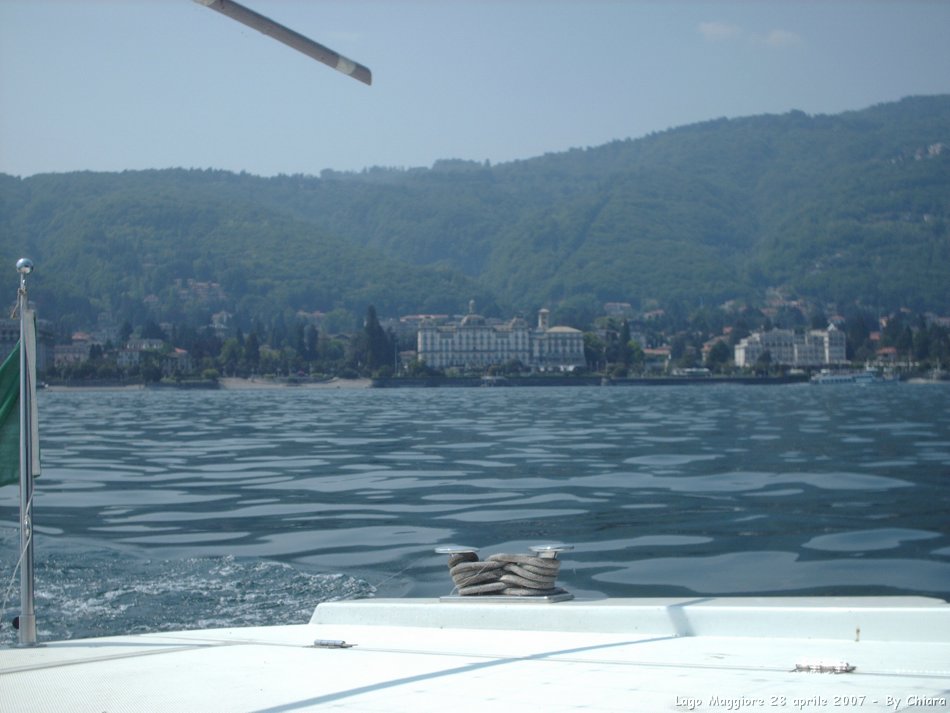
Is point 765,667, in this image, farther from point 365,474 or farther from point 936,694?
point 365,474

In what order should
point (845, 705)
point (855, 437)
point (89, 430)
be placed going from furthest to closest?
point (89, 430), point (855, 437), point (845, 705)

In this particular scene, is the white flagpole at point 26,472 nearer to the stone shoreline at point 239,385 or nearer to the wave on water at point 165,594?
the wave on water at point 165,594

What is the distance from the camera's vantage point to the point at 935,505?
16.0 m

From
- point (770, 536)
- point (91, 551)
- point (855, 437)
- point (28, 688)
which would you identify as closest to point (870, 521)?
point (770, 536)

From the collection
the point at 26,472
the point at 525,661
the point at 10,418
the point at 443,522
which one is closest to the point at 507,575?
the point at 525,661

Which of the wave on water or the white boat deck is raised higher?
the white boat deck

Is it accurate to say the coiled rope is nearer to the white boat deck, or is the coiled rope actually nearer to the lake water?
the white boat deck

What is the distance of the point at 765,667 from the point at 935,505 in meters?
12.3

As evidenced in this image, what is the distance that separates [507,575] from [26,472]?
2810 millimetres

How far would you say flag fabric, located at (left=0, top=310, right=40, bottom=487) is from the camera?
618cm

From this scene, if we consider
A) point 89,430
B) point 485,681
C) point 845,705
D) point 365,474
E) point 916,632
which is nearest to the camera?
point 845,705

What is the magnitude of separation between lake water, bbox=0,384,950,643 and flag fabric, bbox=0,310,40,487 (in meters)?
3.27

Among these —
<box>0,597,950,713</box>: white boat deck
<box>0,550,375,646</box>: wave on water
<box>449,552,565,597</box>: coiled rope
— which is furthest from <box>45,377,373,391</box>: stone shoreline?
<box>0,597,950,713</box>: white boat deck

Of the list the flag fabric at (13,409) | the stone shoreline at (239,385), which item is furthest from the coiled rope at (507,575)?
the stone shoreline at (239,385)
